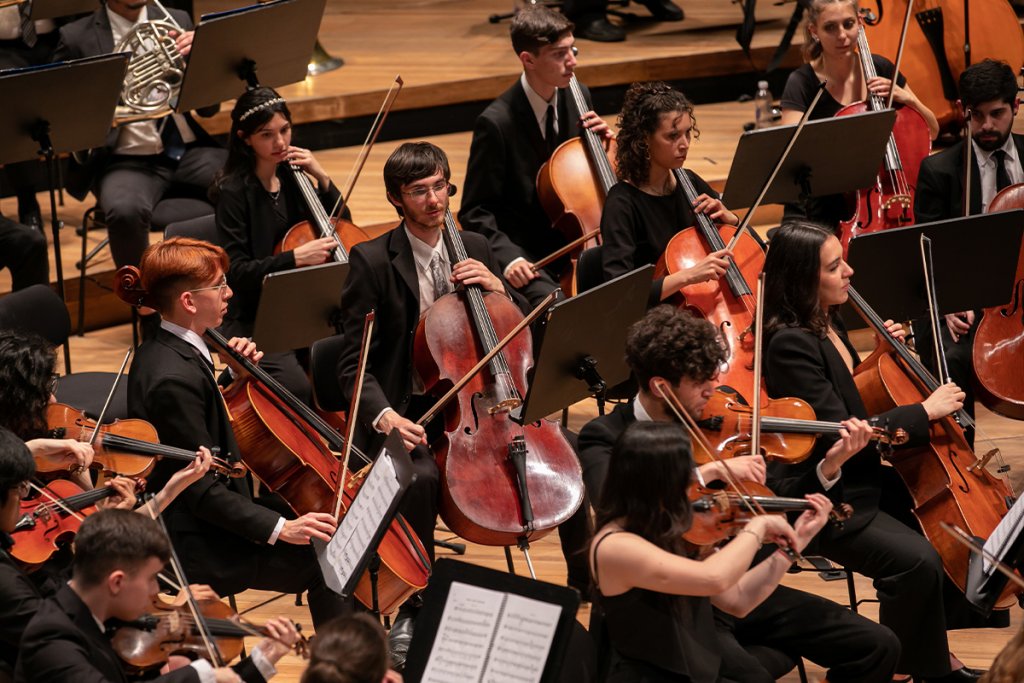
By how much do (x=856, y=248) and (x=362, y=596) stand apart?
5.02ft

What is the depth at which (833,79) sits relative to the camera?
14.7 feet

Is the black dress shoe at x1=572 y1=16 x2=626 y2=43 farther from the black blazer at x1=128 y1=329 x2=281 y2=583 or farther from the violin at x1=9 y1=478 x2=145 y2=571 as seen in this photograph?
the violin at x1=9 y1=478 x2=145 y2=571

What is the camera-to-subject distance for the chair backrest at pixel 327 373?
3496 mm

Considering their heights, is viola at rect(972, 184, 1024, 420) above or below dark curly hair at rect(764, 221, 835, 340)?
below

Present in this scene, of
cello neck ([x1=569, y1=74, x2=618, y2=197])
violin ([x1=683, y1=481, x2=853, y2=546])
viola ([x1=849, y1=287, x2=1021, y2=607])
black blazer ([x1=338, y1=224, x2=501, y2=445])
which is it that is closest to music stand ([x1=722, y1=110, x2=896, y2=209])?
cello neck ([x1=569, y1=74, x2=618, y2=197])

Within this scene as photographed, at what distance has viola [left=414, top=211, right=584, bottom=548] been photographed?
121 inches

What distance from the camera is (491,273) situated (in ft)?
11.3

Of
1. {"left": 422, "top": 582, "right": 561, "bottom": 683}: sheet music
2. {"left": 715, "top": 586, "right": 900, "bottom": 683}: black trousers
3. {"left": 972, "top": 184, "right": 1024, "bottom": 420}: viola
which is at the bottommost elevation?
{"left": 972, "top": 184, "right": 1024, "bottom": 420}: viola

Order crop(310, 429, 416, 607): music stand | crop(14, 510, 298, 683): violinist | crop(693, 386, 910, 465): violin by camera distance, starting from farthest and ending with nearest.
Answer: crop(693, 386, 910, 465): violin < crop(310, 429, 416, 607): music stand < crop(14, 510, 298, 683): violinist

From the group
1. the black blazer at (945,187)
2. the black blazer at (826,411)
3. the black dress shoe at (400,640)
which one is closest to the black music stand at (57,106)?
the black dress shoe at (400,640)

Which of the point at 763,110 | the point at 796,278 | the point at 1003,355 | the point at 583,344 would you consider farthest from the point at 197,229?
the point at 763,110

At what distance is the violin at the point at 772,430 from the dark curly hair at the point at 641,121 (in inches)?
41.4

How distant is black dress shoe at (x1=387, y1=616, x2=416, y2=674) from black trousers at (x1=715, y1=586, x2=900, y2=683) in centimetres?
80

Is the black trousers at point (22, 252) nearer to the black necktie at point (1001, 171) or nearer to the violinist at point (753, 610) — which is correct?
the violinist at point (753, 610)
